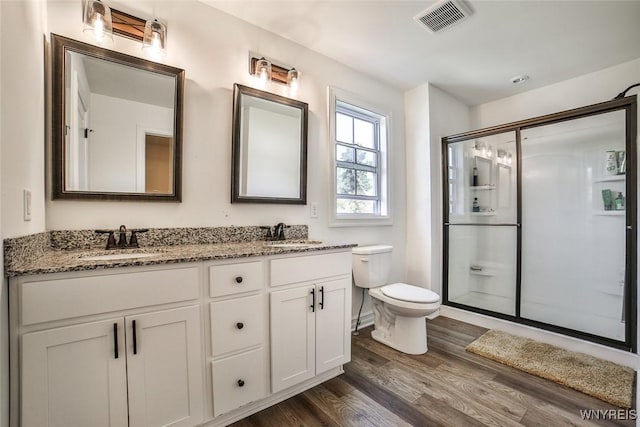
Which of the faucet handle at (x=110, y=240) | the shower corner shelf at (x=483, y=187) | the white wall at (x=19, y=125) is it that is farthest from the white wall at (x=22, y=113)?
the shower corner shelf at (x=483, y=187)

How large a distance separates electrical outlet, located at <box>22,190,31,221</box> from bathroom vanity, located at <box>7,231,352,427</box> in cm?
18

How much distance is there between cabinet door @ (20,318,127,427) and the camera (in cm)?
98

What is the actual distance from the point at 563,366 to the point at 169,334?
250 cm

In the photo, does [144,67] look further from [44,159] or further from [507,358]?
[507,358]

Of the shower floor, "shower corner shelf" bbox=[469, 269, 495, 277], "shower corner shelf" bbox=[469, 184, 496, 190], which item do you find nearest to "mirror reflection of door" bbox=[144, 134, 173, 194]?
the shower floor

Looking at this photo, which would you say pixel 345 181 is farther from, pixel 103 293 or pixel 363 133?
pixel 103 293

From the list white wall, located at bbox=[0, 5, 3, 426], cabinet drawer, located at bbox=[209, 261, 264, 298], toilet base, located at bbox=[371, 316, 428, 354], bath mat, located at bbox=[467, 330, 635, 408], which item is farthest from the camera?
toilet base, located at bbox=[371, 316, 428, 354]

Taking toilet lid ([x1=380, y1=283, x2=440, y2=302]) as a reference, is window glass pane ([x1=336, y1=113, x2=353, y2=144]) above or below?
above

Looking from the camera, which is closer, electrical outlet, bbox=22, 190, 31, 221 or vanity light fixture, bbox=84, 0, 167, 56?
electrical outlet, bbox=22, 190, 31, 221

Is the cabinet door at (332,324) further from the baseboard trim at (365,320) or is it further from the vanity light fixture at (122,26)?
the vanity light fixture at (122,26)

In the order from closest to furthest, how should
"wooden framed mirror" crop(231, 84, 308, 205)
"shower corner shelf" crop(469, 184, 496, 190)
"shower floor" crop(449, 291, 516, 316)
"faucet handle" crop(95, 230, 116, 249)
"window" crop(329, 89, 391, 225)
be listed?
"faucet handle" crop(95, 230, 116, 249) < "wooden framed mirror" crop(231, 84, 308, 205) < "window" crop(329, 89, 391, 225) < "shower floor" crop(449, 291, 516, 316) < "shower corner shelf" crop(469, 184, 496, 190)

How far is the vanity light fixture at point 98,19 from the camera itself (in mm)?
1418

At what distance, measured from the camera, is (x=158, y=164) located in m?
1.65

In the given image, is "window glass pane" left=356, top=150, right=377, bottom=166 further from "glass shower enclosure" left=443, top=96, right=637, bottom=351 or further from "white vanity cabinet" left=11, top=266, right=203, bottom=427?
"white vanity cabinet" left=11, top=266, right=203, bottom=427
